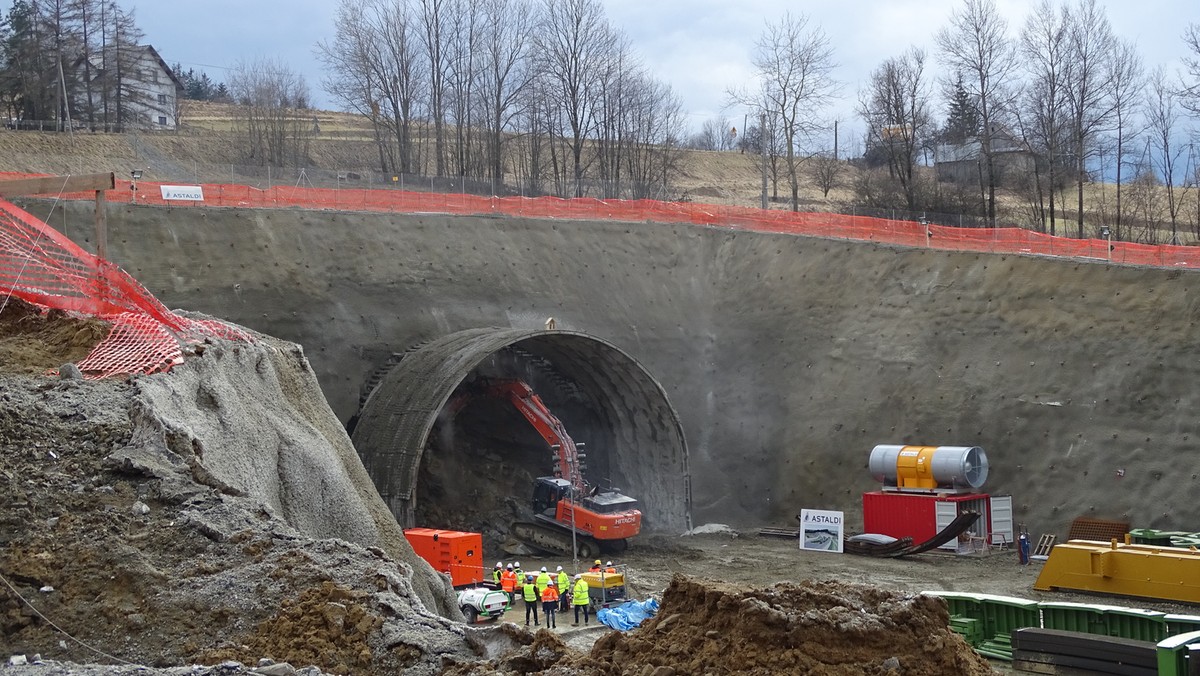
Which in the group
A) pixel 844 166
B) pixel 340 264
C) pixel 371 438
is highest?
pixel 844 166

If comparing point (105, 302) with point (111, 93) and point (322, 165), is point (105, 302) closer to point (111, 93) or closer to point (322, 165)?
point (322, 165)

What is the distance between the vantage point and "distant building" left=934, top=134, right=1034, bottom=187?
5691 cm

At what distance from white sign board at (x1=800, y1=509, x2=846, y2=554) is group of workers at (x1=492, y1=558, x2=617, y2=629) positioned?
27.1 feet

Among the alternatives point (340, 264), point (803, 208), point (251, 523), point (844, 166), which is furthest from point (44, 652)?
point (844, 166)

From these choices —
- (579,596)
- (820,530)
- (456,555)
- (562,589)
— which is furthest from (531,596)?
(820,530)

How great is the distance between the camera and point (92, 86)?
59.2 metres

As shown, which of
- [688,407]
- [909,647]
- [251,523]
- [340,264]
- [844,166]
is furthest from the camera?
[844,166]

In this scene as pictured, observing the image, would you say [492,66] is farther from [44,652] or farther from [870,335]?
[44,652]

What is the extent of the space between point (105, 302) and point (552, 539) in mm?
13683

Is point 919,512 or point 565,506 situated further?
point 565,506

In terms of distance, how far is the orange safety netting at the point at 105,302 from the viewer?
54.3 feet

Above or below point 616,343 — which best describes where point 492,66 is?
above

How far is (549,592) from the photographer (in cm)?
2080

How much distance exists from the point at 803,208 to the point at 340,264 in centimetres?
3270
